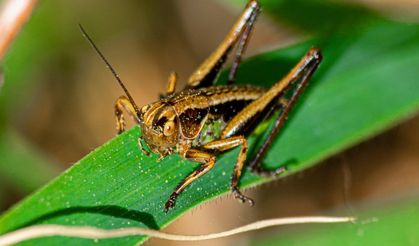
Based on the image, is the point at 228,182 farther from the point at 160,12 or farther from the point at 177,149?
the point at 160,12

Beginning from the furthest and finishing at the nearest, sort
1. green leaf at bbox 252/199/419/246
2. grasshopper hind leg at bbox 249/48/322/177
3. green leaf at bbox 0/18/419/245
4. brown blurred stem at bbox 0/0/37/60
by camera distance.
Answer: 1. green leaf at bbox 252/199/419/246
2. grasshopper hind leg at bbox 249/48/322/177
3. green leaf at bbox 0/18/419/245
4. brown blurred stem at bbox 0/0/37/60

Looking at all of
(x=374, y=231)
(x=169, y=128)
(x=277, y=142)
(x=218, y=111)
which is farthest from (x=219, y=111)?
(x=374, y=231)

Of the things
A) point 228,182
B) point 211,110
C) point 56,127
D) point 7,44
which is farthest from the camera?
point 56,127

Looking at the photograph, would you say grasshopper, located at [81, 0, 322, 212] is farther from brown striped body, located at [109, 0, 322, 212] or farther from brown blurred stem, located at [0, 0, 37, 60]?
brown blurred stem, located at [0, 0, 37, 60]

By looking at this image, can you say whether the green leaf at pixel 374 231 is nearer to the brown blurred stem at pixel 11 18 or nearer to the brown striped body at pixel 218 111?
the brown striped body at pixel 218 111

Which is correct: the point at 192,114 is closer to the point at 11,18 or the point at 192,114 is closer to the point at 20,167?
the point at 11,18

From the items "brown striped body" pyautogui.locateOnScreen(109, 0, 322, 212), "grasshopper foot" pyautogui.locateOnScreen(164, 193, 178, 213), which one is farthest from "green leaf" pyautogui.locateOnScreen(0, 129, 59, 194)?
"grasshopper foot" pyautogui.locateOnScreen(164, 193, 178, 213)

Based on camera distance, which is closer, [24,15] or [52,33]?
[24,15]

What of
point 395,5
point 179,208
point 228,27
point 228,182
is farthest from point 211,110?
point 228,27
